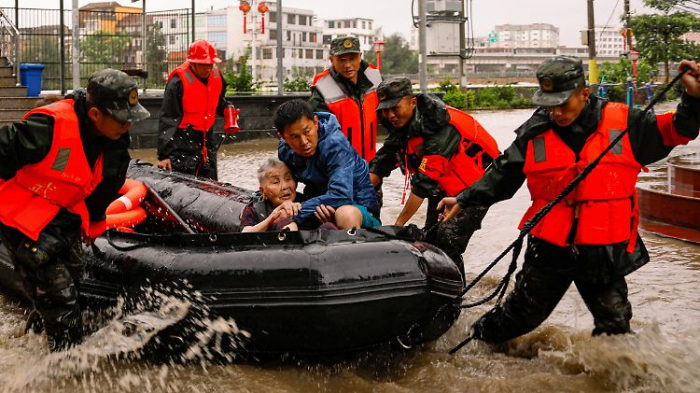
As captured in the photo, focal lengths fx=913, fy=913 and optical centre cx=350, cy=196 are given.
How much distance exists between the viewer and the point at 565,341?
17.5 ft

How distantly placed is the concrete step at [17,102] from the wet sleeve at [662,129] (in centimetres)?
1298

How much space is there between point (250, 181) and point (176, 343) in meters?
7.36

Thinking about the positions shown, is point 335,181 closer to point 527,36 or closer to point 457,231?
point 457,231

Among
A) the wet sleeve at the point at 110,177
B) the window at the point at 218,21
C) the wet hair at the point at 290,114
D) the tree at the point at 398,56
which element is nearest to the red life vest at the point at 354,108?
the wet hair at the point at 290,114

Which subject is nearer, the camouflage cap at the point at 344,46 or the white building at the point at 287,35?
the camouflage cap at the point at 344,46

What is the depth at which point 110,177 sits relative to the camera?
485cm

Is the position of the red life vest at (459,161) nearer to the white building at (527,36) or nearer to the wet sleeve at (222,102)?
the wet sleeve at (222,102)

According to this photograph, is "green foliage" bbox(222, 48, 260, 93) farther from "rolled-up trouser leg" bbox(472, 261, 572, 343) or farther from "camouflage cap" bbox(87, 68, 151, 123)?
Result: "rolled-up trouser leg" bbox(472, 261, 572, 343)

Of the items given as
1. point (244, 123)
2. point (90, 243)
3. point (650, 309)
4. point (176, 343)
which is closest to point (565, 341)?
point (650, 309)

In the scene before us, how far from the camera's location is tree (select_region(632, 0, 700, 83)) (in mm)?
31516

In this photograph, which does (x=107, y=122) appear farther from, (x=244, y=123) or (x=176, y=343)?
(x=244, y=123)

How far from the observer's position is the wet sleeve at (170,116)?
310 inches

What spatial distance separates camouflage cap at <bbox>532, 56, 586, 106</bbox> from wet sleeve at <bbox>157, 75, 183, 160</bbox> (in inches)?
172

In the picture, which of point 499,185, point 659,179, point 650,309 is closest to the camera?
point 499,185
